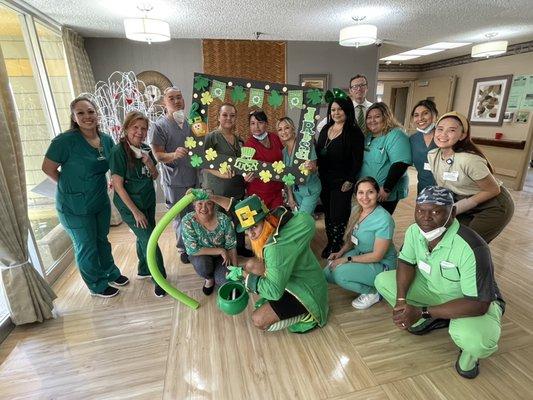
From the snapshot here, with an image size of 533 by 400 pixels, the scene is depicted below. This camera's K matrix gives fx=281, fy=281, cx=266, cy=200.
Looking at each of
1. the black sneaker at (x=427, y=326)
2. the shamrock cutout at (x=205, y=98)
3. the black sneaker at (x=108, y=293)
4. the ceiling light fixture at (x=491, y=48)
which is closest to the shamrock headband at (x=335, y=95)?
the shamrock cutout at (x=205, y=98)

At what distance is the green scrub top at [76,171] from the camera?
70.3 inches

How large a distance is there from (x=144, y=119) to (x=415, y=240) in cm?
184

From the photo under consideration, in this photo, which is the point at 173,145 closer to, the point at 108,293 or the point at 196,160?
the point at 196,160

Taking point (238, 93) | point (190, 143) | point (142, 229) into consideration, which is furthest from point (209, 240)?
point (238, 93)

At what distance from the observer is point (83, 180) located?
1.86m

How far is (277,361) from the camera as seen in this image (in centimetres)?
153

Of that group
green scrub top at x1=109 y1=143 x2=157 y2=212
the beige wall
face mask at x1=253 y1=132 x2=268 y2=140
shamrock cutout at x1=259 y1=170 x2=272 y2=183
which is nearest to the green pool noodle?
green scrub top at x1=109 y1=143 x2=157 y2=212

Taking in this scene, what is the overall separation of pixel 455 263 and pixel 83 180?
224 centimetres

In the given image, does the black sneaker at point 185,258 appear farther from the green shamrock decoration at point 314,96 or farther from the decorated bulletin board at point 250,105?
the green shamrock decoration at point 314,96

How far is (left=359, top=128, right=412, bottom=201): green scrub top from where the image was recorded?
6.97 ft

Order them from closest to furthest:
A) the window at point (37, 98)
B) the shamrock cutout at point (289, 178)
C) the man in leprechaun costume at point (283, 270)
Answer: the man in leprechaun costume at point (283, 270), the shamrock cutout at point (289, 178), the window at point (37, 98)

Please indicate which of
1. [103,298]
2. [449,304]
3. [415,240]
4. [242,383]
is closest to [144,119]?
[103,298]

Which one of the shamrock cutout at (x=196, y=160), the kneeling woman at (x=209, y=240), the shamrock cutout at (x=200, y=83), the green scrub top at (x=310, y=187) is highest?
the shamrock cutout at (x=200, y=83)

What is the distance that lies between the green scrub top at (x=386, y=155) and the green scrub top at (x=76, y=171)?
1.97 m
